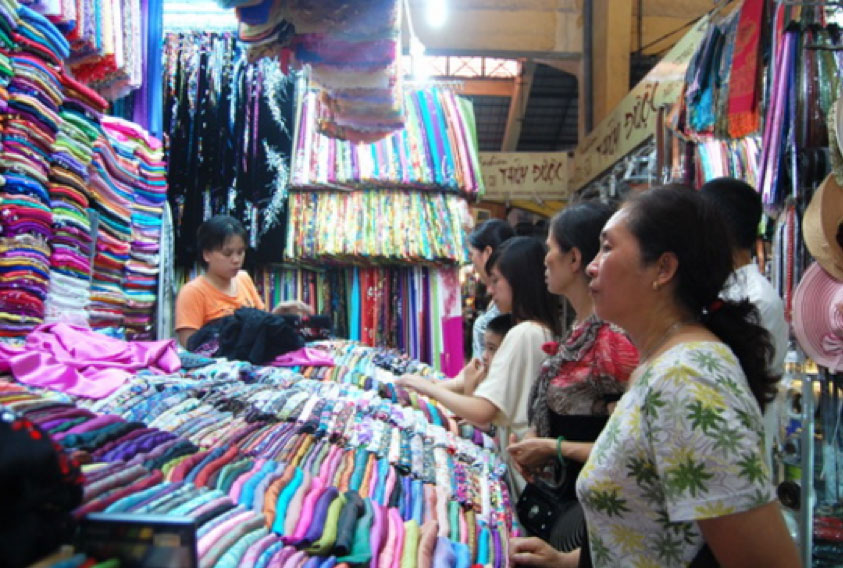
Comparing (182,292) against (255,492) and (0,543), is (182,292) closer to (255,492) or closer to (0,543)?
(255,492)

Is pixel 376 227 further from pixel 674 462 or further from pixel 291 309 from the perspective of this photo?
pixel 674 462

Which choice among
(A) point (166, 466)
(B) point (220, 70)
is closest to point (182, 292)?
(B) point (220, 70)

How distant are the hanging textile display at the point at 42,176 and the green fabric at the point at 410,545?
4.77 ft

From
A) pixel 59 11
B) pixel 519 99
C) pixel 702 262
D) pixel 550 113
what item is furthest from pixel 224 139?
pixel 550 113

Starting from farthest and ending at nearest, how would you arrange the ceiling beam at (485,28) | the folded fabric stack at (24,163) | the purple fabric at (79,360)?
1. the ceiling beam at (485,28)
2. the folded fabric stack at (24,163)
3. the purple fabric at (79,360)

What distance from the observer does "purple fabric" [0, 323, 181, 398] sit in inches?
70.7

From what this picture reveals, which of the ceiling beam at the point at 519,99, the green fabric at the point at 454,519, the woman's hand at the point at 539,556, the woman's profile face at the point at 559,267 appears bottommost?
the woman's hand at the point at 539,556

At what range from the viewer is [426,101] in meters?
5.24

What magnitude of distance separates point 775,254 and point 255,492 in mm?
2491

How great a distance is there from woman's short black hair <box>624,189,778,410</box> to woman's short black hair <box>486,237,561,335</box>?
1008 millimetres

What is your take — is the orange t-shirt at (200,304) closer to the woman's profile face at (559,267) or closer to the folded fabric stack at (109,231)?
the folded fabric stack at (109,231)

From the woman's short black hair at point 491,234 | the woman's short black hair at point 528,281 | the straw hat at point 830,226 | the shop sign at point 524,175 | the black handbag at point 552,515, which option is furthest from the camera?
the shop sign at point 524,175

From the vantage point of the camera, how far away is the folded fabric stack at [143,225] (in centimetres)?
327

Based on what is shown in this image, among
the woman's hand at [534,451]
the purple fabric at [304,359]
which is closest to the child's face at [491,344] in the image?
the purple fabric at [304,359]
